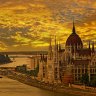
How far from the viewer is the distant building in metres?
81.1

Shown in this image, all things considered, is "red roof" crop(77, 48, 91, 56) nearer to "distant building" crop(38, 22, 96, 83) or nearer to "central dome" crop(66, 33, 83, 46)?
"distant building" crop(38, 22, 96, 83)

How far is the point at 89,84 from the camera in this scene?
71062 millimetres

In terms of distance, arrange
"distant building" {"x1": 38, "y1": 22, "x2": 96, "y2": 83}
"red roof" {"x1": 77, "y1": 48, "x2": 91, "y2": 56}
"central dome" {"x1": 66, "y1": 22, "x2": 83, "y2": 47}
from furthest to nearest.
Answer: "central dome" {"x1": 66, "y1": 22, "x2": 83, "y2": 47} → "red roof" {"x1": 77, "y1": 48, "x2": 91, "y2": 56} → "distant building" {"x1": 38, "y1": 22, "x2": 96, "y2": 83}

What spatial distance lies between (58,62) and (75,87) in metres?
13.0

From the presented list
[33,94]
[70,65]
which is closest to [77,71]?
[70,65]

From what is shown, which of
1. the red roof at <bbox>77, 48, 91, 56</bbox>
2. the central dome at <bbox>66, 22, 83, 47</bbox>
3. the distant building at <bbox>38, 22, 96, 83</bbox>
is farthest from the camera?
the central dome at <bbox>66, 22, 83, 47</bbox>

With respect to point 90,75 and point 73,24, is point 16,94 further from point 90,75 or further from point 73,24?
point 73,24

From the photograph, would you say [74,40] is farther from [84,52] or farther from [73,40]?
[84,52]

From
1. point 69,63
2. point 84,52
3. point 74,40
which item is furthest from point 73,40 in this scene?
point 69,63

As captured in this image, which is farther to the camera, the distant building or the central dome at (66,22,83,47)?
the central dome at (66,22,83,47)

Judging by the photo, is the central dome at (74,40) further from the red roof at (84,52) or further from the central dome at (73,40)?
the red roof at (84,52)

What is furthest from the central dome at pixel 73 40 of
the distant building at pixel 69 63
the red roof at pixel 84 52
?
the red roof at pixel 84 52

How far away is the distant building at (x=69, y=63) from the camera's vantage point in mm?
81125

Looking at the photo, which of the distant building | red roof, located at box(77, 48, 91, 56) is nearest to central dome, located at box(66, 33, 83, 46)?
the distant building
